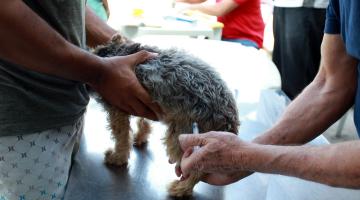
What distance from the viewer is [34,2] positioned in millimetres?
697

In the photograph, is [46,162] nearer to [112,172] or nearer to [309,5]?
[112,172]

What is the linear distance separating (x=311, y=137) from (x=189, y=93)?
365 mm

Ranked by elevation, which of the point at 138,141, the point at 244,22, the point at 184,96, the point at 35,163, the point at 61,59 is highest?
the point at 61,59

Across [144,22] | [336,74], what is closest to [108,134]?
[336,74]

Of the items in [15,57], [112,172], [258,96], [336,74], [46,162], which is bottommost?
[258,96]

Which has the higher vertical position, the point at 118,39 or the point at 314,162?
the point at 118,39

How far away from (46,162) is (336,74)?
0.70m

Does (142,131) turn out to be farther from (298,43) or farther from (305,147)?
(298,43)

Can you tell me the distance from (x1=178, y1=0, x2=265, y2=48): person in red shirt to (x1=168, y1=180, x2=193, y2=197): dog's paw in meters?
2.05

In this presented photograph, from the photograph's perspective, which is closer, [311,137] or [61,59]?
[61,59]

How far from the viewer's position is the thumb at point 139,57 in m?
0.84

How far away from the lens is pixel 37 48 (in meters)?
0.66

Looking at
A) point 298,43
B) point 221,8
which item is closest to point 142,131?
point 298,43

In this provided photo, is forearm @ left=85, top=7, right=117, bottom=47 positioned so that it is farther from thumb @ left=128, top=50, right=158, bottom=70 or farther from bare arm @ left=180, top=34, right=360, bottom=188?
bare arm @ left=180, top=34, right=360, bottom=188
